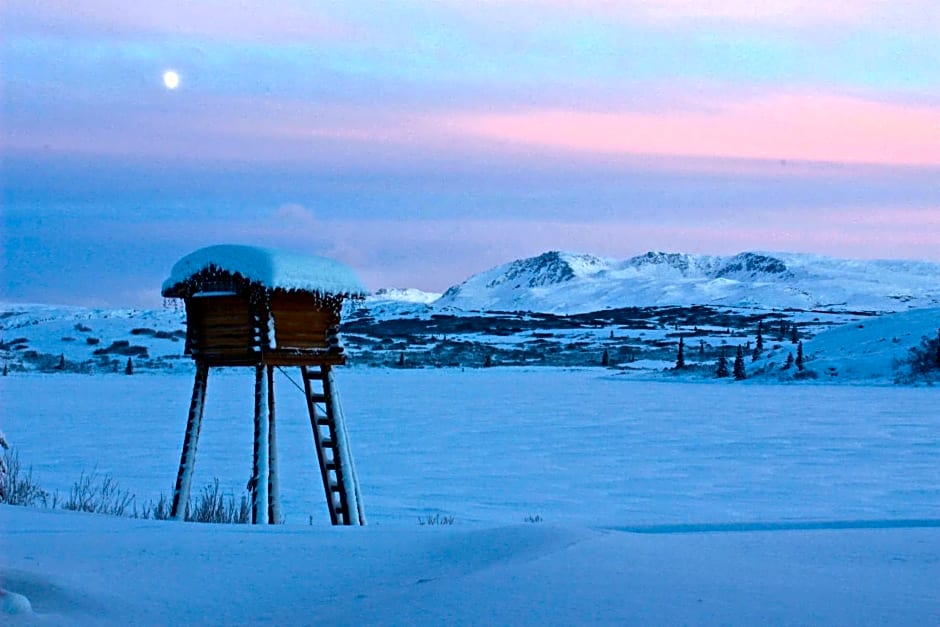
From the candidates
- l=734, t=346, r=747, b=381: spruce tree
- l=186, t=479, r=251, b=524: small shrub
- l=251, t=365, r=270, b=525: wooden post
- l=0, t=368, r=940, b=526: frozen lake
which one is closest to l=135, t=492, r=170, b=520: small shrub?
l=186, t=479, r=251, b=524: small shrub

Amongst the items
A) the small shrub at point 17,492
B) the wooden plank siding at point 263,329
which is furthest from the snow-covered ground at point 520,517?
the wooden plank siding at point 263,329

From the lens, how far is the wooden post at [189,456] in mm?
9625

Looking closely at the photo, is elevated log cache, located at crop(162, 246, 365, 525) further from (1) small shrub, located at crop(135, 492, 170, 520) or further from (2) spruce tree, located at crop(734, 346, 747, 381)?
(2) spruce tree, located at crop(734, 346, 747, 381)

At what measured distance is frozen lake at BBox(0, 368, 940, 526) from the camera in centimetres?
1112

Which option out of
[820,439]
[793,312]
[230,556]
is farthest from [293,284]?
[793,312]

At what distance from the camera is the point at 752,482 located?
41.3 ft

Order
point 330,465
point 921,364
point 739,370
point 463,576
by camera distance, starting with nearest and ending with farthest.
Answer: point 463,576, point 330,465, point 921,364, point 739,370

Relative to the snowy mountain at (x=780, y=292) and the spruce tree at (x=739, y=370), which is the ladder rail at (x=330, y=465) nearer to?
the spruce tree at (x=739, y=370)

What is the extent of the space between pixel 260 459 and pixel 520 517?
244 cm

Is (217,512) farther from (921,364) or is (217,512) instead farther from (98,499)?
(921,364)

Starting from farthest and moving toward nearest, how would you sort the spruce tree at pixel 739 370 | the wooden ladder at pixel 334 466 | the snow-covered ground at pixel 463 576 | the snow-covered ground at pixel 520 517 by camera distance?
the spruce tree at pixel 739 370 → the wooden ladder at pixel 334 466 → the snow-covered ground at pixel 520 517 → the snow-covered ground at pixel 463 576

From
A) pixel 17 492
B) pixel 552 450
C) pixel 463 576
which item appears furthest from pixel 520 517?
pixel 552 450

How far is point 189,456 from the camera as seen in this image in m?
9.93

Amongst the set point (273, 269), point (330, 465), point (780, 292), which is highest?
point (780, 292)
